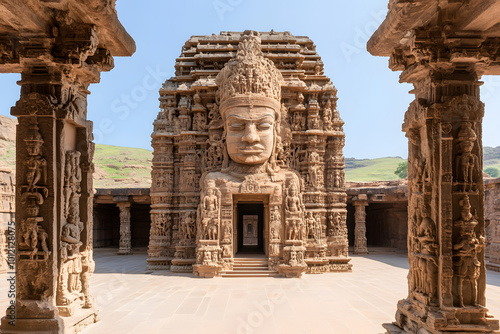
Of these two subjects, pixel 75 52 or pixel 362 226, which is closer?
pixel 75 52

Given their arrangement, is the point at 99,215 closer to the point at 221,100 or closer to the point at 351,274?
the point at 221,100

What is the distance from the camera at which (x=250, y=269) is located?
10914 millimetres

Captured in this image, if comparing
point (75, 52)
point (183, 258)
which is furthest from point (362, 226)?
point (75, 52)

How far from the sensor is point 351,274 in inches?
450

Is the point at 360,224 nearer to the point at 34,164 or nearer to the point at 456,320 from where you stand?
the point at 456,320

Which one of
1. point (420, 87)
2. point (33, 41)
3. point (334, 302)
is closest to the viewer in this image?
point (33, 41)

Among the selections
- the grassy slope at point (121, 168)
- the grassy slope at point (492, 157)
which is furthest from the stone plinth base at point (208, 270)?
the grassy slope at point (492, 157)

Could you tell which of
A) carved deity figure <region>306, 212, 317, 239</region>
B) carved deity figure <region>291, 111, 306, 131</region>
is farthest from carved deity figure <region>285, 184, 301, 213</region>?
carved deity figure <region>291, 111, 306, 131</region>

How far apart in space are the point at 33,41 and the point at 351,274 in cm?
1059

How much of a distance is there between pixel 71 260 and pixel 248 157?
22.9 feet

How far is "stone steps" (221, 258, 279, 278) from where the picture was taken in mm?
10664

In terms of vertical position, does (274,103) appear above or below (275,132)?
above

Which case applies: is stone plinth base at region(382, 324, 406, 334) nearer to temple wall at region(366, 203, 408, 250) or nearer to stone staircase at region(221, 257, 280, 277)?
stone staircase at region(221, 257, 280, 277)

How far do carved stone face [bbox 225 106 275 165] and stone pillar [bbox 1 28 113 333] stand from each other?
6.64 m
